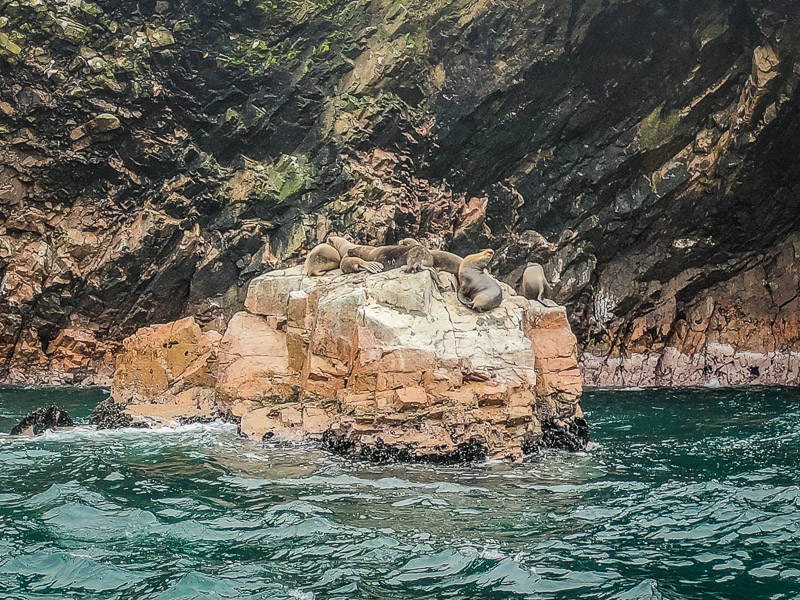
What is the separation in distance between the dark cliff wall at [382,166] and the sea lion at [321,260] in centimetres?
931

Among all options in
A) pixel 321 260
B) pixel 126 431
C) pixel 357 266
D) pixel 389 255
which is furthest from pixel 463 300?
pixel 126 431

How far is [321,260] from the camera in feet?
50.1

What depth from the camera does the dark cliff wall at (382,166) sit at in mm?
23969

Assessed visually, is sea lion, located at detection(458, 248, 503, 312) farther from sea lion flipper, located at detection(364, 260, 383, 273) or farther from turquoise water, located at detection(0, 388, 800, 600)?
turquoise water, located at detection(0, 388, 800, 600)

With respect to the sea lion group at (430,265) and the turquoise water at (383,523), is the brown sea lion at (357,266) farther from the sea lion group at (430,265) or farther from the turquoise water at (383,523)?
the turquoise water at (383,523)

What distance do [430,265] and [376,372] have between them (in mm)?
3629

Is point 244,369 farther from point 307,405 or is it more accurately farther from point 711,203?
point 711,203

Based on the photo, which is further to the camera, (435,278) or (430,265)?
(430,265)

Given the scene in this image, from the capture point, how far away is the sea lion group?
13195mm

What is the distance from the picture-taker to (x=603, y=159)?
24.7m

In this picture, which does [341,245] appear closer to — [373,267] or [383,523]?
[373,267]

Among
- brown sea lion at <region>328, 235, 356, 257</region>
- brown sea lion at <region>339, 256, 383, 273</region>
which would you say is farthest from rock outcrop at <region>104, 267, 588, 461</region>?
brown sea lion at <region>328, 235, 356, 257</region>

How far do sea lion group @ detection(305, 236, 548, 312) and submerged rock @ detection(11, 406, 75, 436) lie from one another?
5278mm

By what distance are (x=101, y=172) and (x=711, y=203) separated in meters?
19.9
